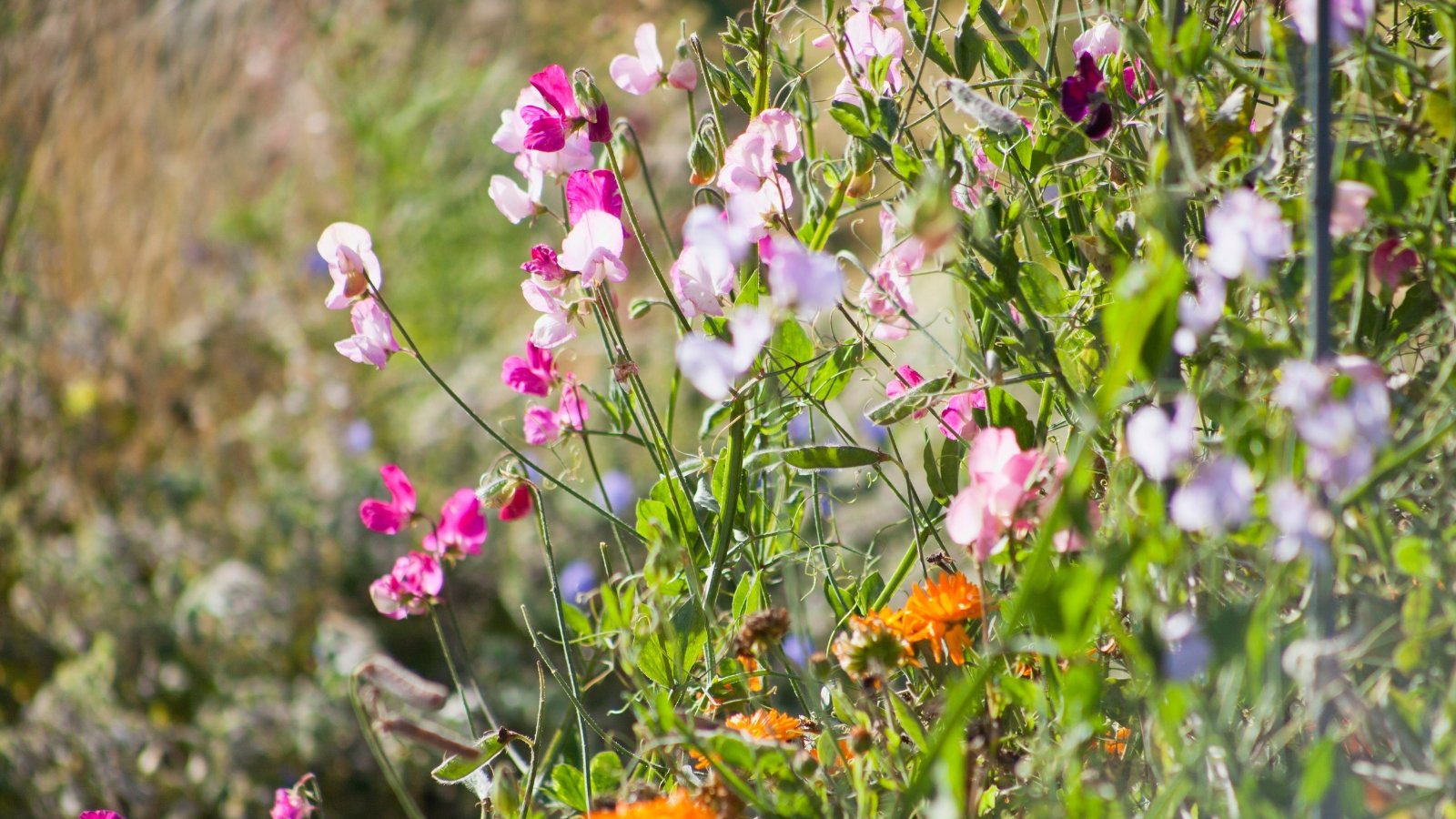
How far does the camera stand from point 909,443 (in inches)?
89.6

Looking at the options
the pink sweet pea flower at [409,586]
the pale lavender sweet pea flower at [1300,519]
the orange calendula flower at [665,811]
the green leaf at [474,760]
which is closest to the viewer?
the pale lavender sweet pea flower at [1300,519]

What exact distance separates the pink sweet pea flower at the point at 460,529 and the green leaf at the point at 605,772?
0.14 meters

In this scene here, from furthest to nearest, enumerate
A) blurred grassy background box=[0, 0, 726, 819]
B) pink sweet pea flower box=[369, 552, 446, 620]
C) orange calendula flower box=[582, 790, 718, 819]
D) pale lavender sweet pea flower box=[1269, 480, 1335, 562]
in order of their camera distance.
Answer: blurred grassy background box=[0, 0, 726, 819]
pink sweet pea flower box=[369, 552, 446, 620]
orange calendula flower box=[582, 790, 718, 819]
pale lavender sweet pea flower box=[1269, 480, 1335, 562]

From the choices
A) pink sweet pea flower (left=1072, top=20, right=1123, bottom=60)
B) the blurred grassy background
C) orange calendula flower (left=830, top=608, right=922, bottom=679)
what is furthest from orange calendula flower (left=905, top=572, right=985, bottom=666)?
the blurred grassy background

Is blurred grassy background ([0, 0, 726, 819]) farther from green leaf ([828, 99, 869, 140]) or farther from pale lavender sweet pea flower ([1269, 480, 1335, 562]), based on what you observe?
pale lavender sweet pea flower ([1269, 480, 1335, 562])

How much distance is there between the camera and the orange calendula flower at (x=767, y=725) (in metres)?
0.46

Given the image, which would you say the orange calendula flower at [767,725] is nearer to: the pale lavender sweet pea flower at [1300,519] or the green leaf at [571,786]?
the green leaf at [571,786]

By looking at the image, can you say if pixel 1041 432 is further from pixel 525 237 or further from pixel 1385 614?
pixel 525 237

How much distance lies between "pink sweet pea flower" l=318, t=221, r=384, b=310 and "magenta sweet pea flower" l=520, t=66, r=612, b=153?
3.6 inches

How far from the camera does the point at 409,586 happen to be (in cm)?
59

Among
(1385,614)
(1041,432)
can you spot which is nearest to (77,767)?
(1041,432)

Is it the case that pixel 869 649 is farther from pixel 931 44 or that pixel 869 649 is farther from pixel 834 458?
pixel 931 44

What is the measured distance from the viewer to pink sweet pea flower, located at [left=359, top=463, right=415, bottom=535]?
0.61m

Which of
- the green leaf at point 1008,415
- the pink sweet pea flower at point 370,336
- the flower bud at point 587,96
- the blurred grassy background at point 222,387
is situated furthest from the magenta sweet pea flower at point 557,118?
the blurred grassy background at point 222,387
